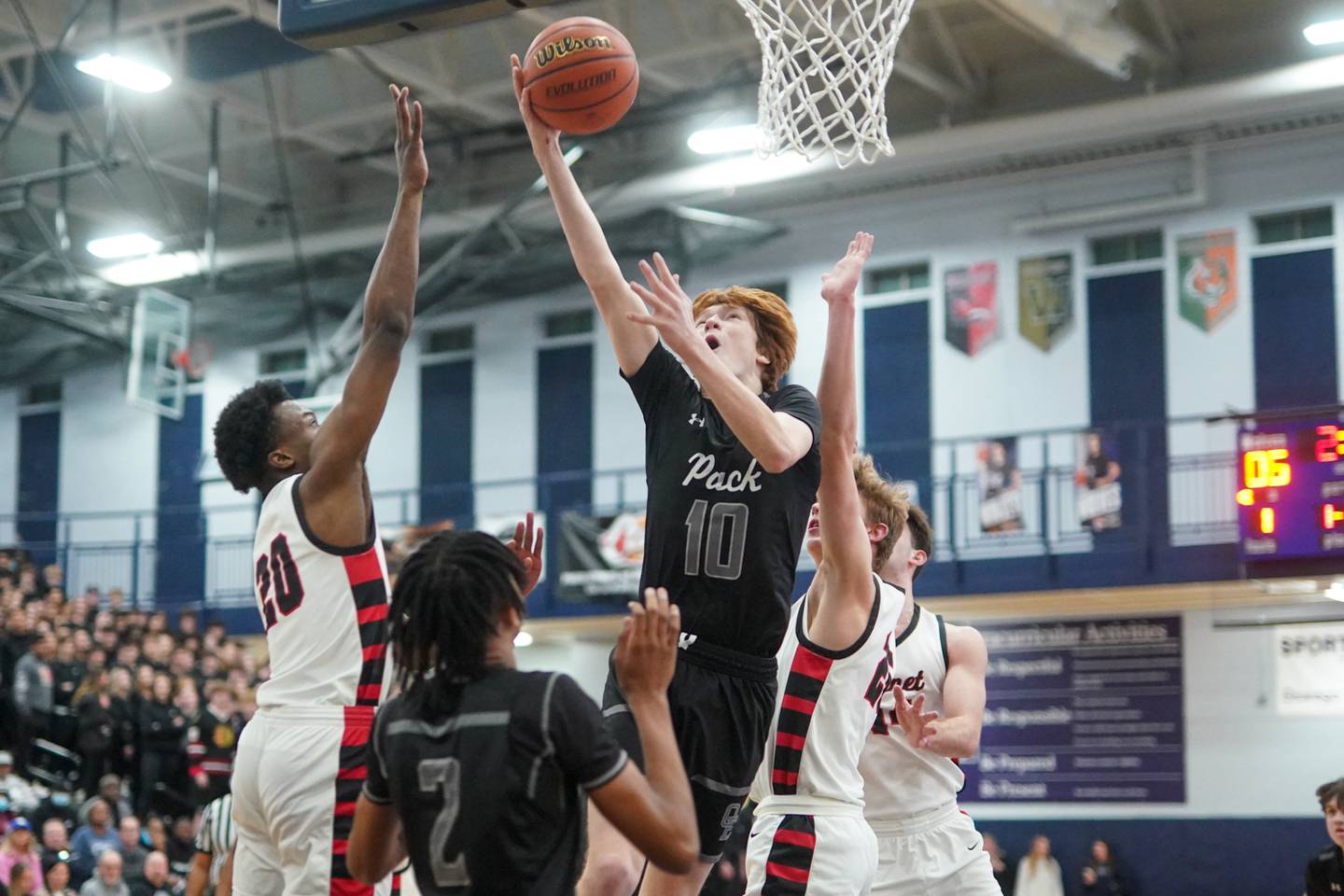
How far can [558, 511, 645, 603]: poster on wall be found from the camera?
20406mm

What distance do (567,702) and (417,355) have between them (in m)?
22.8

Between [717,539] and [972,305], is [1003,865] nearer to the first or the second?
[972,305]

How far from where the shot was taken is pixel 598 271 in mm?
4945

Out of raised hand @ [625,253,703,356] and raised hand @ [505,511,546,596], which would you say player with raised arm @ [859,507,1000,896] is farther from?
raised hand @ [625,253,703,356]

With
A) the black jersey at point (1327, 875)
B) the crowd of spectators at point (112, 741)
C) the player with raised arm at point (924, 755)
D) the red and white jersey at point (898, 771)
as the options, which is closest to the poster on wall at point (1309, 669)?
the black jersey at point (1327, 875)

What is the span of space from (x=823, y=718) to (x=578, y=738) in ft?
6.44

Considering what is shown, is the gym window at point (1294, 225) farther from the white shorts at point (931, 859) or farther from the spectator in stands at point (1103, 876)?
the white shorts at point (931, 859)

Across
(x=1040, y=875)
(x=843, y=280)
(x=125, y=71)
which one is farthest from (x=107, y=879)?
(x=843, y=280)

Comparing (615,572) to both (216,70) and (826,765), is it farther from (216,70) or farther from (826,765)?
(826,765)

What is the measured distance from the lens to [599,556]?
20.7 meters

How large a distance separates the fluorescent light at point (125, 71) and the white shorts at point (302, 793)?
575 inches

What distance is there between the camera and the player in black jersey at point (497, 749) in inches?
139

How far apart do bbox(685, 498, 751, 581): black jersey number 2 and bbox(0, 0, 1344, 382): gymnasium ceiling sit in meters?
13.4

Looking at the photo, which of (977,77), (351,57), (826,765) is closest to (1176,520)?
(977,77)
